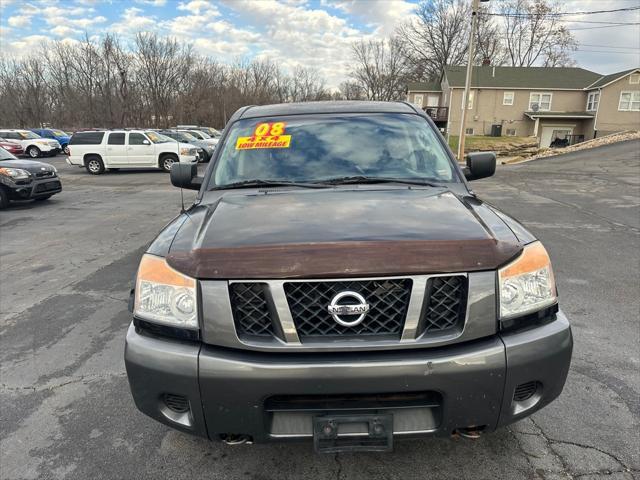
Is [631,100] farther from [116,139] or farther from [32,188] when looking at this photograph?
[32,188]

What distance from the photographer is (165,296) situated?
184 centimetres

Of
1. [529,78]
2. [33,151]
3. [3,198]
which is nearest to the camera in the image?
[3,198]

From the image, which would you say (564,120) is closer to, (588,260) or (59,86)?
(588,260)

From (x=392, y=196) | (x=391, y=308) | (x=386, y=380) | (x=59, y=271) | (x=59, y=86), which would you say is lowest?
(x=59, y=271)

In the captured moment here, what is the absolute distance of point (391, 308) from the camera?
171 centimetres

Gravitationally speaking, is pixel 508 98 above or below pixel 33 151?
above

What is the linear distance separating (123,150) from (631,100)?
131 ft

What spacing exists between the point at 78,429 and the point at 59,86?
6620cm

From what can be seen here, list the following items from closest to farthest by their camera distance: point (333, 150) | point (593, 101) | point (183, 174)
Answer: point (333, 150), point (183, 174), point (593, 101)

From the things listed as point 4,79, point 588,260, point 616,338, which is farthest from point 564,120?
point 4,79

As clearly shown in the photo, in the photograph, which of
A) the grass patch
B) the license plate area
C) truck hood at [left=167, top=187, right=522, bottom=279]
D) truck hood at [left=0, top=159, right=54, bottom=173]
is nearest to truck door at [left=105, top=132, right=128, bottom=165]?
truck hood at [left=0, top=159, right=54, bottom=173]

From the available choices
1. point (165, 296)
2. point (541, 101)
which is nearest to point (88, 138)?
point (165, 296)

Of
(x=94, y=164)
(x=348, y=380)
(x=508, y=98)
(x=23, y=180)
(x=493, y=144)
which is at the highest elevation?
(x=508, y=98)

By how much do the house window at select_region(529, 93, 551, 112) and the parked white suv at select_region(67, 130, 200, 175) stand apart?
34.2 meters
